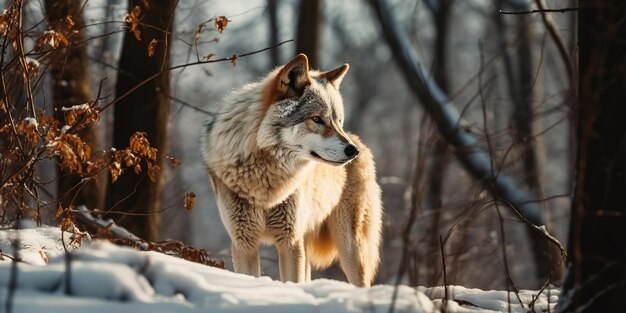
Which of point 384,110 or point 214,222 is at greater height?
point 384,110

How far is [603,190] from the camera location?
329 cm

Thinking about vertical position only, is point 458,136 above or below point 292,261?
above

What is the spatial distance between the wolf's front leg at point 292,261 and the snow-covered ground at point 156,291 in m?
2.12

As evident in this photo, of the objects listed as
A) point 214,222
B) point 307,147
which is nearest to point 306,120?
point 307,147

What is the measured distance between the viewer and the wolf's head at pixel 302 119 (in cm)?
549

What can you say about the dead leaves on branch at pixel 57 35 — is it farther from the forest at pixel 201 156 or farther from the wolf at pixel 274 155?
the wolf at pixel 274 155

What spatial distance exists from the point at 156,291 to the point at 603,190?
2.07m

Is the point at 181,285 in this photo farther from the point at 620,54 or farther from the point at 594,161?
the point at 620,54

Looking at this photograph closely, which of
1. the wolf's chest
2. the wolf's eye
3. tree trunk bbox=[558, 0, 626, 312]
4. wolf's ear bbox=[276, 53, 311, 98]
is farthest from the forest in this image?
the wolf's eye

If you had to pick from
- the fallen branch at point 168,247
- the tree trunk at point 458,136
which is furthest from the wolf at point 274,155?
the tree trunk at point 458,136

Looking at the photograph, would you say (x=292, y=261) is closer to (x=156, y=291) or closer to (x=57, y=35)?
(x=57, y=35)

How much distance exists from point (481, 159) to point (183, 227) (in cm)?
1349

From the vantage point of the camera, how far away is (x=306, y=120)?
222 inches

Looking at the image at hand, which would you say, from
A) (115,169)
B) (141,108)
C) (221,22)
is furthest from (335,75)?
(115,169)
